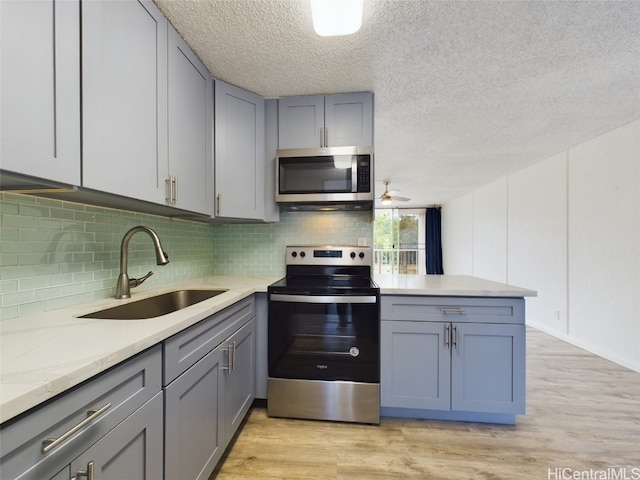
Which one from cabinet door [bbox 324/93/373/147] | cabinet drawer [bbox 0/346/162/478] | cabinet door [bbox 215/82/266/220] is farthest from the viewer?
cabinet door [bbox 324/93/373/147]

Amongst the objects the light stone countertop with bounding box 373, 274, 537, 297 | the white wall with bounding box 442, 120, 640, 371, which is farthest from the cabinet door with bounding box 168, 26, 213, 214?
the white wall with bounding box 442, 120, 640, 371

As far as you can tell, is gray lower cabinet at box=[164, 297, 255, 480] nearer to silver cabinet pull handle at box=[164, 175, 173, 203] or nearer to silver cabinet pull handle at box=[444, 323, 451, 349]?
silver cabinet pull handle at box=[164, 175, 173, 203]

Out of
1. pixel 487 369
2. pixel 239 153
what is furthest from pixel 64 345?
pixel 487 369

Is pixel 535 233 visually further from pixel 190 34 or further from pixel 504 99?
pixel 190 34

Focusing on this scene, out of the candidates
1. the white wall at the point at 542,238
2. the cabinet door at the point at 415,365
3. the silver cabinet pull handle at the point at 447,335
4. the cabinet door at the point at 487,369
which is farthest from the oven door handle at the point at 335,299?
the white wall at the point at 542,238

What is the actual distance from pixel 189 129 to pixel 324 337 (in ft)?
4.91

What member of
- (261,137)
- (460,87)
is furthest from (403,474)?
(460,87)

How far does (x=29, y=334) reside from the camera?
32.7 inches

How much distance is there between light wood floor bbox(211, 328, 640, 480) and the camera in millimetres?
1414

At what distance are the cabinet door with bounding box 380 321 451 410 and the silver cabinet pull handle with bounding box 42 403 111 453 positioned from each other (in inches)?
57.9

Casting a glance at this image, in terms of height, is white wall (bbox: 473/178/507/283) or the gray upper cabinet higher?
the gray upper cabinet

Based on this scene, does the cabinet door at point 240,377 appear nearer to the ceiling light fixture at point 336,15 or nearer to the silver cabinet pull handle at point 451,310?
the silver cabinet pull handle at point 451,310

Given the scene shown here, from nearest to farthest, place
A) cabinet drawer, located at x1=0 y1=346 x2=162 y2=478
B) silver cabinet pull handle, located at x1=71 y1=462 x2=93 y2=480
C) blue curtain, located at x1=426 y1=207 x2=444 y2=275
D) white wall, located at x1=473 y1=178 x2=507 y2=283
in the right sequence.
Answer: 1. cabinet drawer, located at x1=0 y1=346 x2=162 y2=478
2. silver cabinet pull handle, located at x1=71 y1=462 x2=93 y2=480
3. white wall, located at x1=473 y1=178 x2=507 y2=283
4. blue curtain, located at x1=426 y1=207 x2=444 y2=275

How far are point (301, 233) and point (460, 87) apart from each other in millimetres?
1632
